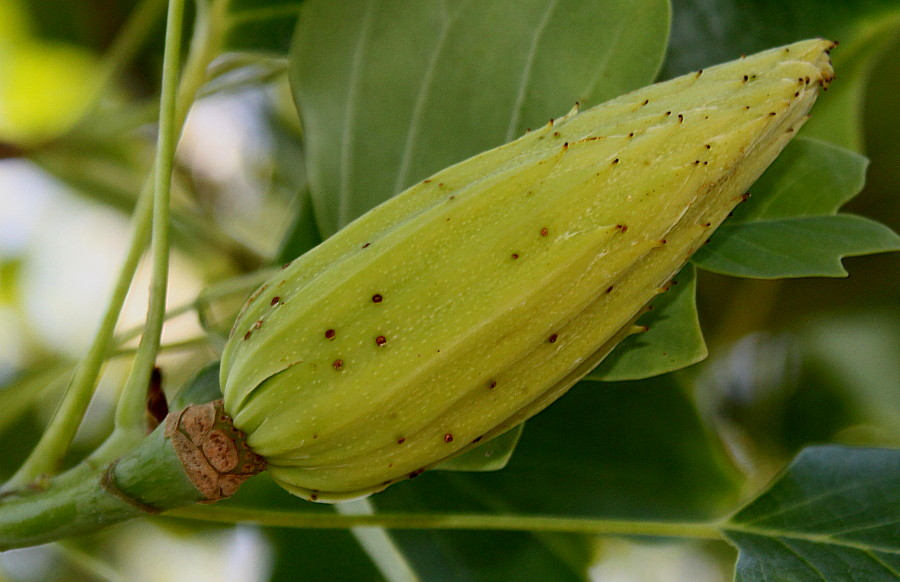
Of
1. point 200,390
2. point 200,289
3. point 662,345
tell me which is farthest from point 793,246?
point 200,289

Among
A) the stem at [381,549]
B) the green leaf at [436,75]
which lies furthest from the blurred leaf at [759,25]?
the stem at [381,549]

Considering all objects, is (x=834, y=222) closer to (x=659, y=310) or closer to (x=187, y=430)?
(x=659, y=310)

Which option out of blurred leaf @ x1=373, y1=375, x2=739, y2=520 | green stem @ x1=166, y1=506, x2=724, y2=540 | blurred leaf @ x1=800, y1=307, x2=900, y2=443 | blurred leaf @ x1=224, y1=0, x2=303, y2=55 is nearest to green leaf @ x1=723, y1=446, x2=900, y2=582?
green stem @ x1=166, y1=506, x2=724, y2=540

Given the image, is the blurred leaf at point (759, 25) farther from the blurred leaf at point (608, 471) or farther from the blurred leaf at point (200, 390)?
the blurred leaf at point (200, 390)

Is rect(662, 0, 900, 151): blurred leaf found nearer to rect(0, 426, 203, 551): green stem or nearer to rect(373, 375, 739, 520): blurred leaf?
rect(373, 375, 739, 520): blurred leaf

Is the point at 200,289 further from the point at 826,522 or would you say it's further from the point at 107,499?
the point at 826,522
